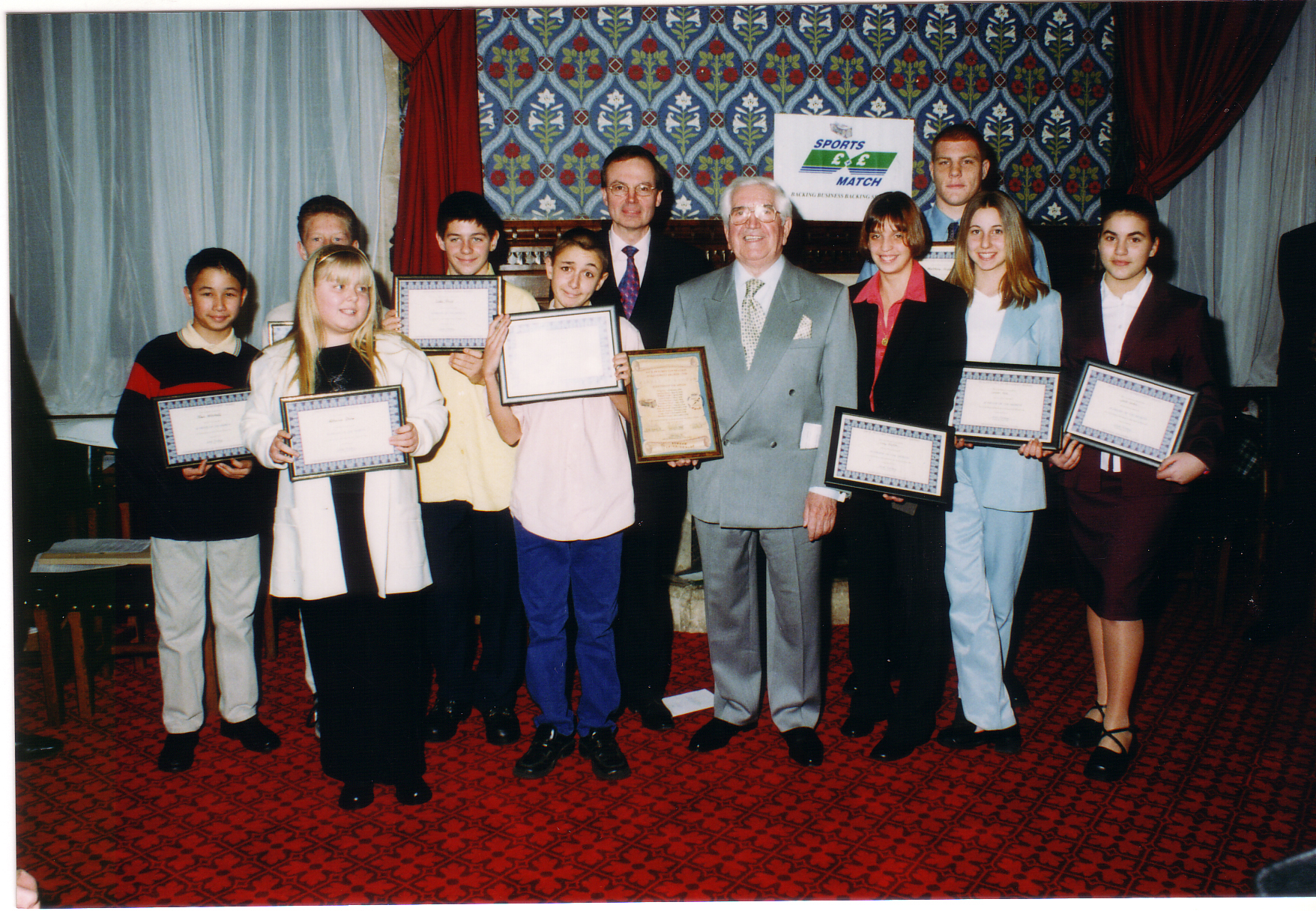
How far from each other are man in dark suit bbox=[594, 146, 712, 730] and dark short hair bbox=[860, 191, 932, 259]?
2.31 ft

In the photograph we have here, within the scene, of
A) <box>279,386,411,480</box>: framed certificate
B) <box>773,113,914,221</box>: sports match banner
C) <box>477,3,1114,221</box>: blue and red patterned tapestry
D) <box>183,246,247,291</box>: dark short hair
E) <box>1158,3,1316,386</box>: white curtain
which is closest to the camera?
<box>279,386,411,480</box>: framed certificate

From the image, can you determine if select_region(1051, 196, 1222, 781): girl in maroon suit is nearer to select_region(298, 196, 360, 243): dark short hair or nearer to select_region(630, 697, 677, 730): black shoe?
select_region(630, 697, 677, 730): black shoe

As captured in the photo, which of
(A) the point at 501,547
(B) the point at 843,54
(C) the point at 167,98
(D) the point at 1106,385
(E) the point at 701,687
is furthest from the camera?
(B) the point at 843,54

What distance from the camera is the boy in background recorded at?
2.54m

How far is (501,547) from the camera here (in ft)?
9.23

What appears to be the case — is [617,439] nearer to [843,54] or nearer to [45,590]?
[45,590]

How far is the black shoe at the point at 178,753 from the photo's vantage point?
2.60 m

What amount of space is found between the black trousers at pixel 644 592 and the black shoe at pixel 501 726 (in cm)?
41

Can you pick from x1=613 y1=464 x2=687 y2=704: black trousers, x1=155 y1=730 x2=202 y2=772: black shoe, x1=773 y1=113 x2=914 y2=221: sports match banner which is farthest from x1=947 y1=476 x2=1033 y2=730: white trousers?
x1=155 y1=730 x2=202 y2=772: black shoe

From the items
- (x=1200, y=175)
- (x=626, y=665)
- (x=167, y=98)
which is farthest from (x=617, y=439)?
(x=1200, y=175)

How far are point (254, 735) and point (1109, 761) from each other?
274 centimetres

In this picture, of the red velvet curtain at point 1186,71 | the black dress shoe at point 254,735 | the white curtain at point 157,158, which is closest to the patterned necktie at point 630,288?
the white curtain at point 157,158

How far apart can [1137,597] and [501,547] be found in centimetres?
203

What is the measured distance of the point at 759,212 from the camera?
2471 mm
